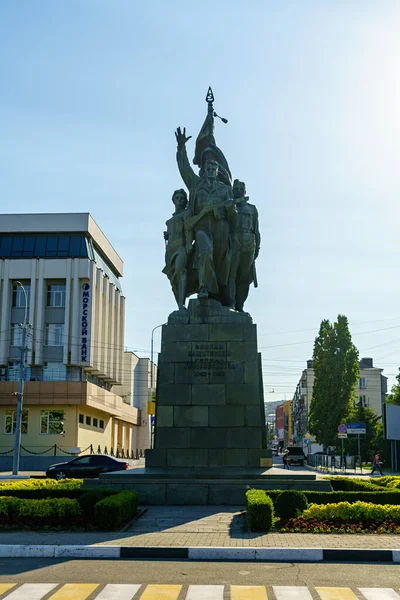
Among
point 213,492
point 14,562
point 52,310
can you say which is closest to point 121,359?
point 52,310

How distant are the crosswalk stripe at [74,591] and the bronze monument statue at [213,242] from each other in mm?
9936

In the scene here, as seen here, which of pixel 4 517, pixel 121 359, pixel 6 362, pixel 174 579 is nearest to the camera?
pixel 174 579

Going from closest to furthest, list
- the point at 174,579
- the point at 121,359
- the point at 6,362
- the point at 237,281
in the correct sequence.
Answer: the point at 174,579 → the point at 237,281 → the point at 6,362 → the point at 121,359

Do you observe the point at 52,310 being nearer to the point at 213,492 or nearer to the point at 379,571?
the point at 213,492

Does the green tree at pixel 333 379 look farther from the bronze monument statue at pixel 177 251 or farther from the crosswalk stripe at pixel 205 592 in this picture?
the crosswalk stripe at pixel 205 592

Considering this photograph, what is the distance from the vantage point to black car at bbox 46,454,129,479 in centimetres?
2798

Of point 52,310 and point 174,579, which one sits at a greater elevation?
point 52,310

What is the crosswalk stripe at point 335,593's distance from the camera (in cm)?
682

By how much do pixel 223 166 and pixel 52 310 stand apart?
33766 mm

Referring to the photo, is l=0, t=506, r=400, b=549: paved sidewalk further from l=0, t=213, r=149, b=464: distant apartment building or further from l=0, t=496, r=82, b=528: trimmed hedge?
l=0, t=213, r=149, b=464: distant apartment building

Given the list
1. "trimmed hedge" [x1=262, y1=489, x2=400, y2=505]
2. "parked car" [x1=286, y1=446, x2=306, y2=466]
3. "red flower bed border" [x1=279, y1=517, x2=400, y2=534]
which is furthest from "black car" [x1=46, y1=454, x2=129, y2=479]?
"parked car" [x1=286, y1=446, x2=306, y2=466]

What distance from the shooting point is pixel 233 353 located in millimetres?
16016

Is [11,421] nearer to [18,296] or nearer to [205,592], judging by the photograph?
[18,296]

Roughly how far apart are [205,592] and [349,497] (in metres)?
6.12
